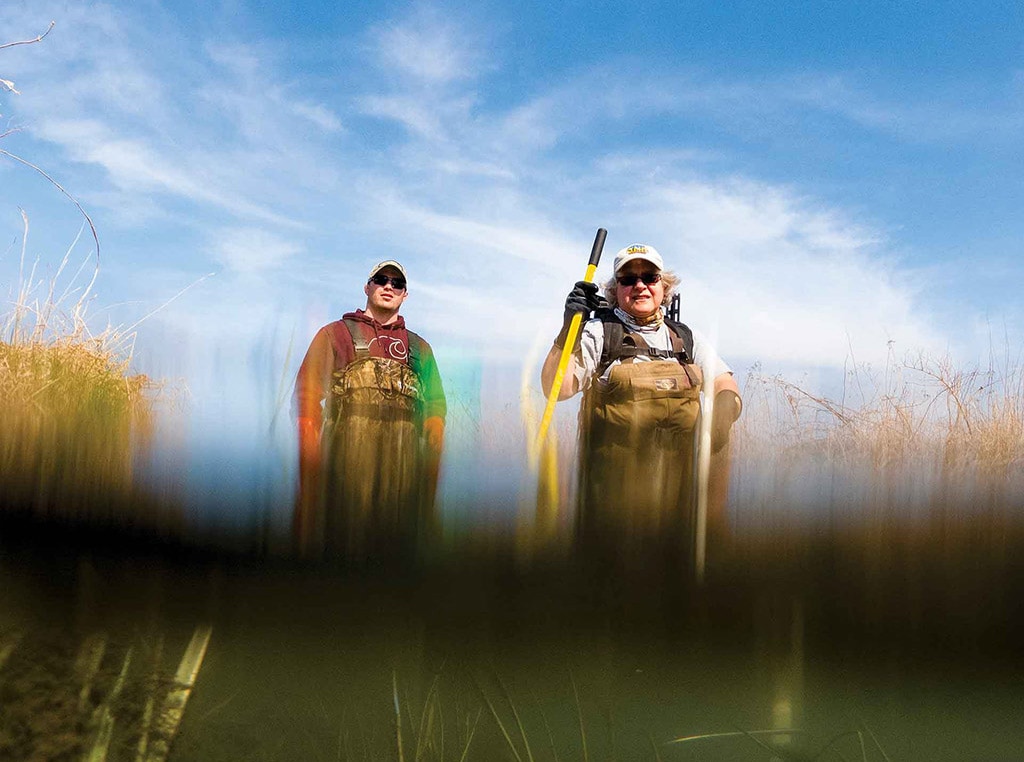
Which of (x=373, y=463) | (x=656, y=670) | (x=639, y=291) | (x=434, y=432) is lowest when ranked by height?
(x=656, y=670)

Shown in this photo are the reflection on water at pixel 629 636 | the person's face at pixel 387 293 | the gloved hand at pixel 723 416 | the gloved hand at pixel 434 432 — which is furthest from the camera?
the person's face at pixel 387 293

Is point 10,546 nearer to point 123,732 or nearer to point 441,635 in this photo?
point 123,732

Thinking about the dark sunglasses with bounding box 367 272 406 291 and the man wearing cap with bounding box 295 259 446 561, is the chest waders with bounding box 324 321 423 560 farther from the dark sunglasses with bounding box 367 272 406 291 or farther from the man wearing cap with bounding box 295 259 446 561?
the dark sunglasses with bounding box 367 272 406 291

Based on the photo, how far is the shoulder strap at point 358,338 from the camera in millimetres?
4559

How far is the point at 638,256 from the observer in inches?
171

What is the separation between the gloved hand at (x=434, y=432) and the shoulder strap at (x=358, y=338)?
23.4 inches

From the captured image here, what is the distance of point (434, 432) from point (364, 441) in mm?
331

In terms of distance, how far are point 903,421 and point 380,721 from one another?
2827 mm

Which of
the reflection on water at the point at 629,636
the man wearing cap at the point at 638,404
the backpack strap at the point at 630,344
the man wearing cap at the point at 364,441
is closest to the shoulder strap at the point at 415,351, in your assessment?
the man wearing cap at the point at 364,441

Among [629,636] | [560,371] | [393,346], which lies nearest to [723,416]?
[560,371]

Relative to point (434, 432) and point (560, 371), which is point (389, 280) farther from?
point (560, 371)

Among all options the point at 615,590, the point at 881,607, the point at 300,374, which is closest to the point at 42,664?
the point at 300,374

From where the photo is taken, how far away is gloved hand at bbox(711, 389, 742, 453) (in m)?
3.86

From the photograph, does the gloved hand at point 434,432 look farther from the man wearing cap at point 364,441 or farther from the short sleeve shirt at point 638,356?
the short sleeve shirt at point 638,356
